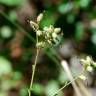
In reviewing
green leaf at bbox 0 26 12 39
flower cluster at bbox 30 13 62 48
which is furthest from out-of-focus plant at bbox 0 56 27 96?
flower cluster at bbox 30 13 62 48

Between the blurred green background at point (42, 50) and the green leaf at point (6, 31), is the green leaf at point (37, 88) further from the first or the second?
the green leaf at point (6, 31)

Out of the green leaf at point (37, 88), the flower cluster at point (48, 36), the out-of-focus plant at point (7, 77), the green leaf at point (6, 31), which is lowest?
the flower cluster at point (48, 36)

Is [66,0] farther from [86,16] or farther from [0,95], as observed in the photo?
[0,95]

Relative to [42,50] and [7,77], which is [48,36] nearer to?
[42,50]

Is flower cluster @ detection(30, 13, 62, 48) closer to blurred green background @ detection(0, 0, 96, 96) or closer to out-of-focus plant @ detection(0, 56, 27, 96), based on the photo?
blurred green background @ detection(0, 0, 96, 96)

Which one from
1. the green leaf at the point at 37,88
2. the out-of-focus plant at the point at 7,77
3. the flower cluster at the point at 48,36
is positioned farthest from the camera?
the out-of-focus plant at the point at 7,77

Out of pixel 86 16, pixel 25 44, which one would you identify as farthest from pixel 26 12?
pixel 86 16

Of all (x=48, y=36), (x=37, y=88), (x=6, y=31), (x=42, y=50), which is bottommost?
(x=48, y=36)

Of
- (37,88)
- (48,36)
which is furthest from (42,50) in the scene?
(48,36)

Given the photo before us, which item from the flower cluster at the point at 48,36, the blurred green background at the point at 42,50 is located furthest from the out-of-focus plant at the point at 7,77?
the flower cluster at the point at 48,36
